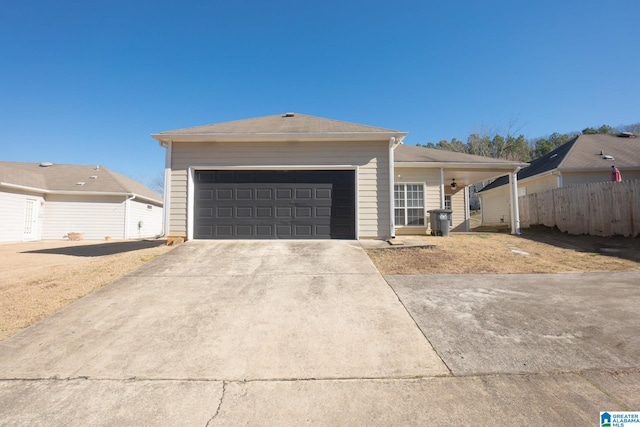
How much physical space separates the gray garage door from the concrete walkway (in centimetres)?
374

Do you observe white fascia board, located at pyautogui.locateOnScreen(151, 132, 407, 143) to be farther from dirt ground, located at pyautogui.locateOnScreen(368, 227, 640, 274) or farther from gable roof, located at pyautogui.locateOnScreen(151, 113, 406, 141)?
dirt ground, located at pyautogui.locateOnScreen(368, 227, 640, 274)

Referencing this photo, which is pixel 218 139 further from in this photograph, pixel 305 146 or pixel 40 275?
pixel 40 275

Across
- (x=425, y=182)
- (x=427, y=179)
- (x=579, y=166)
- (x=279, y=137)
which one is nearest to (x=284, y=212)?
(x=279, y=137)

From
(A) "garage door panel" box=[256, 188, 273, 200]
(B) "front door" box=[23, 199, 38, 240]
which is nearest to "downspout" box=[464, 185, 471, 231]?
(A) "garage door panel" box=[256, 188, 273, 200]

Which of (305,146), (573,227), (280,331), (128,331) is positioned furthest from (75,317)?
(573,227)

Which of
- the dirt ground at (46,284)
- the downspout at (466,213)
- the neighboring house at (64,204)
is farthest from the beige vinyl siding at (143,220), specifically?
the downspout at (466,213)

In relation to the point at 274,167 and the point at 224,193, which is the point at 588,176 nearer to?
the point at 274,167

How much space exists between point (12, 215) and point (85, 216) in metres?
3.06

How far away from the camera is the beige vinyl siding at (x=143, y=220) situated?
19.1m

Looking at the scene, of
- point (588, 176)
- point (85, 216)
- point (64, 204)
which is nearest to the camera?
point (588, 176)

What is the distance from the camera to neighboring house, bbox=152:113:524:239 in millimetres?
9328

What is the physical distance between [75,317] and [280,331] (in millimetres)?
2980

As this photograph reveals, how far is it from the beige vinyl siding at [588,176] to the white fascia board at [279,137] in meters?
10.7

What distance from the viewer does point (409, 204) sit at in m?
12.7
